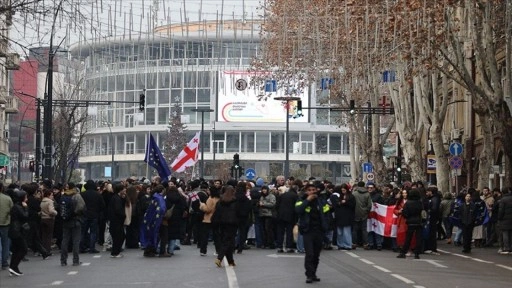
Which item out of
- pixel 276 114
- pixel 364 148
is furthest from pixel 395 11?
pixel 276 114

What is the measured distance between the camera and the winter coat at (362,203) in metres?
34.4

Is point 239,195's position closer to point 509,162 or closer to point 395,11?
point 395,11

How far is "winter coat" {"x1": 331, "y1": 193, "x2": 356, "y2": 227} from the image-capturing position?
3372 cm

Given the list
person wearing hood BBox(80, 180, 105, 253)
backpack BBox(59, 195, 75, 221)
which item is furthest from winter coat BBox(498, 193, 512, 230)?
backpack BBox(59, 195, 75, 221)

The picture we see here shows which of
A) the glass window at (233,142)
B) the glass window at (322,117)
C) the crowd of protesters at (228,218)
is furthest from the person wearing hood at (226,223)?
the glass window at (233,142)

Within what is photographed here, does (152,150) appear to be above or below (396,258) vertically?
above

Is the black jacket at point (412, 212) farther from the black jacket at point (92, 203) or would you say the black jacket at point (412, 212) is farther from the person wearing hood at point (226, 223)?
the black jacket at point (92, 203)

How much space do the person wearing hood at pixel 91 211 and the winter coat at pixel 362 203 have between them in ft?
22.2

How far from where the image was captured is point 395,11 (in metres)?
35.9

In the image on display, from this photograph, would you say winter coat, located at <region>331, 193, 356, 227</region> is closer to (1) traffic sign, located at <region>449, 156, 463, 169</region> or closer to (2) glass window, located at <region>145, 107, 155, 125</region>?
(1) traffic sign, located at <region>449, 156, 463, 169</region>

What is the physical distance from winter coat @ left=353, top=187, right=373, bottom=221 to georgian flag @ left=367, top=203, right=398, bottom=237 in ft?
0.55

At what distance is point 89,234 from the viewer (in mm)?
32188

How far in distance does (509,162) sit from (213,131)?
328 feet

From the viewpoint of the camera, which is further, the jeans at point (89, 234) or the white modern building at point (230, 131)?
the white modern building at point (230, 131)
